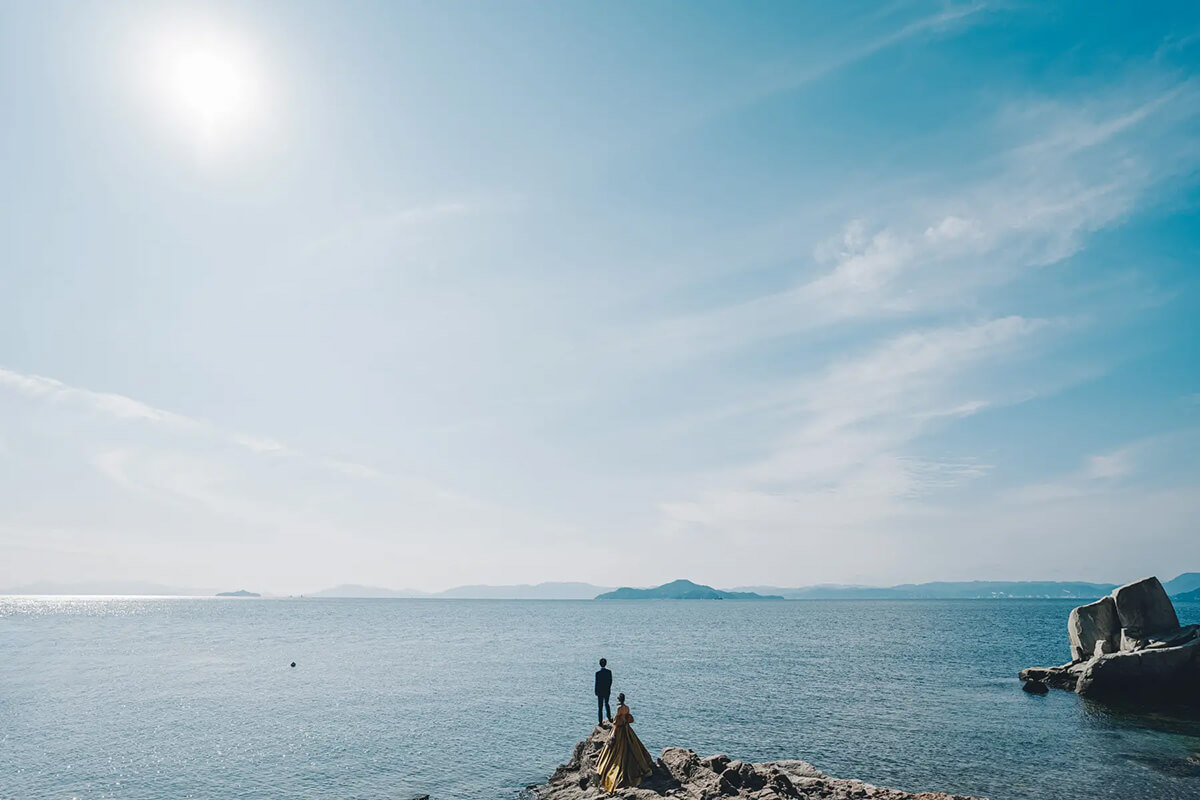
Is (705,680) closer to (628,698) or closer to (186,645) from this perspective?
(628,698)

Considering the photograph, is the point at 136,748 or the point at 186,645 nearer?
the point at 136,748

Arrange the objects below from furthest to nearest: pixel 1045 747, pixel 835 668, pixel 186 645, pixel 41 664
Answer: pixel 186 645, pixel 41 664, pixel 835 668, pixel 1045 747

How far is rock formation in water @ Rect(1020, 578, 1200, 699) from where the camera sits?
3894 cm

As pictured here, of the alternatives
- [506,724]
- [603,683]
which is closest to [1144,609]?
[603,683]

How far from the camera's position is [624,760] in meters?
20.8

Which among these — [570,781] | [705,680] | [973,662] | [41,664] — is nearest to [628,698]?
[705,680]

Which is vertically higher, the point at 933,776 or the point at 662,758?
the point at 662,758

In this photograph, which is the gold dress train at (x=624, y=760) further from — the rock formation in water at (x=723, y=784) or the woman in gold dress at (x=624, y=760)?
the rock formation in water at (x=723, y=784)

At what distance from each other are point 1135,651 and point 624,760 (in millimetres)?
38115

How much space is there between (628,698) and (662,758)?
23.6 metres

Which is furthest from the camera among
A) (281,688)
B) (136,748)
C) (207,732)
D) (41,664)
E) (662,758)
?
(41,664)

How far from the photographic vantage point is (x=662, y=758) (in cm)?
2272

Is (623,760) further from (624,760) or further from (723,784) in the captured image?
(723,784)

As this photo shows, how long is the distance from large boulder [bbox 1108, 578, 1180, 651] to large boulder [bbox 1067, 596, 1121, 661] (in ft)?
4.32
